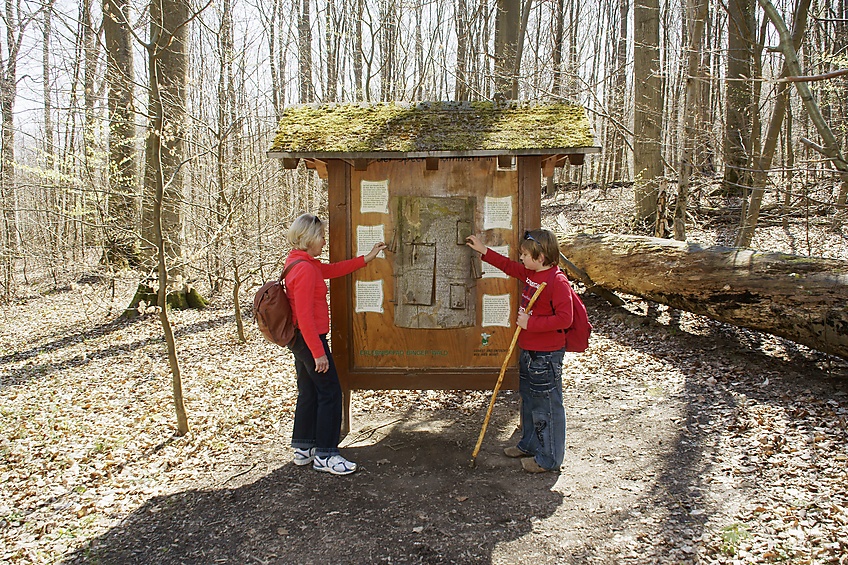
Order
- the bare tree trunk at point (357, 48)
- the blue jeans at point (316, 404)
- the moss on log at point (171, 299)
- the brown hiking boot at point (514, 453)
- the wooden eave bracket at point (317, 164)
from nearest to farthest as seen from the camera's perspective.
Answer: the blue jeans at point (316, 404), the brown hiking boot at point (514, 453), the wooden eave bracket at point (317, 164), the moss on log at point (171, 299), the bare tree trunk at point (357, 48)

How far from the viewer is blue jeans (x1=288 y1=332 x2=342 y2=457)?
15.1 ft

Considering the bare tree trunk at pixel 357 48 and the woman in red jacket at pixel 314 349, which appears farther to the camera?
the bare tree trunk at pixel 357 48

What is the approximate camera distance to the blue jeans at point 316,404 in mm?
4605

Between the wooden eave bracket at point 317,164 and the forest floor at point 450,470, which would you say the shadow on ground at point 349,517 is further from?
the wooden eave bracket at point 317,164

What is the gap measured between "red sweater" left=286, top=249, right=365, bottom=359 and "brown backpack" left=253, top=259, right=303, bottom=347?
0.06 meters

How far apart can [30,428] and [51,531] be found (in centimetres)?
243

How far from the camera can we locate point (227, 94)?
10320 mm

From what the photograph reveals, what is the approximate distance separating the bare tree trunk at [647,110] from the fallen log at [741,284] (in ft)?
13.9

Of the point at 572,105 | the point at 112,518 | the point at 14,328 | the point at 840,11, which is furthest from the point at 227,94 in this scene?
the point at 840,11

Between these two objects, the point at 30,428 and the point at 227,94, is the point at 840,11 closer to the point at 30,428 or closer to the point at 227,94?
the point at 227,94

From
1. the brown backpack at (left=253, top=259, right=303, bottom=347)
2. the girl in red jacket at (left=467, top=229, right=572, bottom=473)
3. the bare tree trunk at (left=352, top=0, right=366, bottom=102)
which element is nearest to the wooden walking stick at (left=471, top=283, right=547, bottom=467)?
the girl in red jacket at (left=467, top=229, right=572, bottom=473)

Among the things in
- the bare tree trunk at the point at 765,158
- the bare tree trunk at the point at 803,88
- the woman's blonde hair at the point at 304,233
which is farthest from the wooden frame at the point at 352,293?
the bare tree trunk at the point at 765,158

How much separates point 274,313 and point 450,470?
72.8 inches

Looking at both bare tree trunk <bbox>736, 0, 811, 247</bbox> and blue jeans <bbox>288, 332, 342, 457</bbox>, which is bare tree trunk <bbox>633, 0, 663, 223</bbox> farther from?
blue jeans <bbox>288, 332, 342, 457</bbox>
